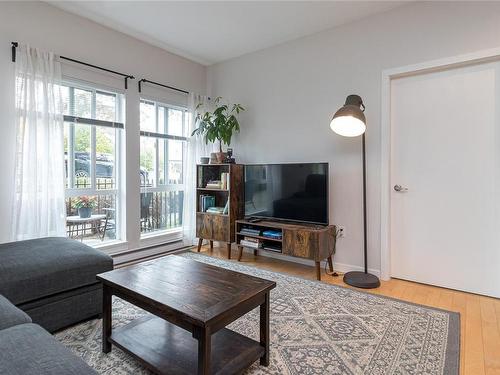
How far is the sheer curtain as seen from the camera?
2.66 m

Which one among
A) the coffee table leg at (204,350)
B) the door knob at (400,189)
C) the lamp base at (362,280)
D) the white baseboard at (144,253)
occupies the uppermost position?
the door knob at (400,189)

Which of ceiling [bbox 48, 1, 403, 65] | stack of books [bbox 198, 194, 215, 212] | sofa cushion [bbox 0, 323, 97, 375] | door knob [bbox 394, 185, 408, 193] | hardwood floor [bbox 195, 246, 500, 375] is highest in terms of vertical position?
ceiling [bbox 48, 1, 403, 65]

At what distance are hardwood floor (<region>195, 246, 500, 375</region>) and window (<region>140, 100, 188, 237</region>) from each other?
4.26ft

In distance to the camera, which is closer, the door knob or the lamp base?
the lamp base

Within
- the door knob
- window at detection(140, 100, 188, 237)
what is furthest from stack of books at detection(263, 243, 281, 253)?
window at detection(140, 100, 188, 237)

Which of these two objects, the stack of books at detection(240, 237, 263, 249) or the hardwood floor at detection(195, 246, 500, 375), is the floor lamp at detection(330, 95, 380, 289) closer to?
the hardwood floor at detection(195, 246, 500, 375)

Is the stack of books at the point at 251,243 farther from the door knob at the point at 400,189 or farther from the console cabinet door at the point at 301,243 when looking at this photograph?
the door knob at the point at 400,189

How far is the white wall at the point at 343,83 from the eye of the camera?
8.76 ft

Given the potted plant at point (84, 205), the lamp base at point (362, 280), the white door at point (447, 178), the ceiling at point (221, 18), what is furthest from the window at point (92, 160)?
the white door at point (447, 178)

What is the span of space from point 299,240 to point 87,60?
2.90 m

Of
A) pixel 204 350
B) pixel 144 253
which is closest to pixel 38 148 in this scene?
pixel 144 253

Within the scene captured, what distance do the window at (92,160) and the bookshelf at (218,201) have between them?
3.40ft

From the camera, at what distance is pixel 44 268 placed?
184 centimetres

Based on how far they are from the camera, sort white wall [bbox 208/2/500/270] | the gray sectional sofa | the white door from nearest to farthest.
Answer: the gray sectional sofa, the white door, white wall [bbox 208/2/500/270]
